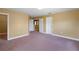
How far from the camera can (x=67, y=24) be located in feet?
22.8

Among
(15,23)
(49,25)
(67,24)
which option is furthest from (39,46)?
(49,25)

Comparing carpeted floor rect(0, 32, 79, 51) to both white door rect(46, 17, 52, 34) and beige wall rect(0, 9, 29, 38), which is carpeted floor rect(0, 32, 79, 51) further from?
white door rect(46, 17, 52, 34)

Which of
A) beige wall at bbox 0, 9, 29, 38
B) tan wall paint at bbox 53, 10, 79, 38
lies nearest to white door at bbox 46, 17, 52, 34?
tan wall paint at bbox 53, 10, 79, 38

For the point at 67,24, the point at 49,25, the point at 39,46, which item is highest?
the point at 49,25

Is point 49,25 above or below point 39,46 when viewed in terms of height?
above

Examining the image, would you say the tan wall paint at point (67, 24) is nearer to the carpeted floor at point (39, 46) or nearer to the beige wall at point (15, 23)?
the carpeted floor at point (39, 46)

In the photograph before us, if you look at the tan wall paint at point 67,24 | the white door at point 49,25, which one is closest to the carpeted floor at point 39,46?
the tan wall paint at point 67,24

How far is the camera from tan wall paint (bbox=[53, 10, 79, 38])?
20.5 feet

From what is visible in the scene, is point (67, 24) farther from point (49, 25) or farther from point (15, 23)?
point (15, 23)
